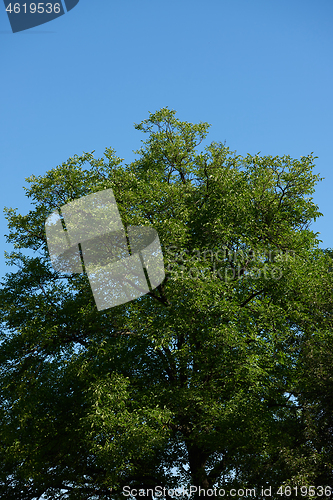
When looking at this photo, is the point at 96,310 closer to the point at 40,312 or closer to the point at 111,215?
the point at 40,312

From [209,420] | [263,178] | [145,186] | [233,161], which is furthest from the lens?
[233,161]

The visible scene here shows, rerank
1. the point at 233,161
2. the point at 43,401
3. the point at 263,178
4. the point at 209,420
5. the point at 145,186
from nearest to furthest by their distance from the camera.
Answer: the point at 209,420 < the point at 43,401 < the point at 145,186 < the point at 263,178 < the point at 233,161

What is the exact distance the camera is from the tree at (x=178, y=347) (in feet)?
43.2

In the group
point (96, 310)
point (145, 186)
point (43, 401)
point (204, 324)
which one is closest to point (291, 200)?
point (145, 186)

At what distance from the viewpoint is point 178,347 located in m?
17.0

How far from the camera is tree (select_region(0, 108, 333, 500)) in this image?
13156 mm

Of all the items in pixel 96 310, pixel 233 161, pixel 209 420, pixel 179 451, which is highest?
pixel 233 161

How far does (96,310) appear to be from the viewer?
16.9 meters

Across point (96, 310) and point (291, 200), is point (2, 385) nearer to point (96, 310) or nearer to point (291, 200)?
point (96, 310)

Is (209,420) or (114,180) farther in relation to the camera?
(114,180)

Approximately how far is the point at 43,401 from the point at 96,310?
3.96m

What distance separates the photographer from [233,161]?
21.2 meters

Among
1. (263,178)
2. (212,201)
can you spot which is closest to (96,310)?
(212,201)

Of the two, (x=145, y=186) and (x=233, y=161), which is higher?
(x=233, y=161)
